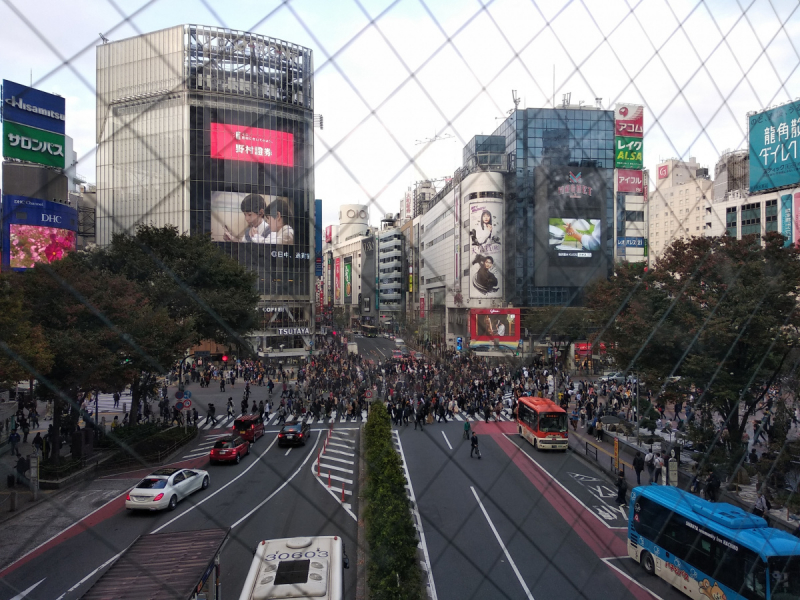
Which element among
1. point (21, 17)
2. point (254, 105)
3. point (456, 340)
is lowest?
point (456, 340)

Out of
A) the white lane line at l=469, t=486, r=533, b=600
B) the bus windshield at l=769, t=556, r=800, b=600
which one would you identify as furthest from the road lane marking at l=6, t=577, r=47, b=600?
the bus windshield at l=769, t=556, r=800, b=600

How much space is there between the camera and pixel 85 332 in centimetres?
694

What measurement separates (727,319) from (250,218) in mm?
13548

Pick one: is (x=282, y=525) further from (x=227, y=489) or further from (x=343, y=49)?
(x=343, y=49)

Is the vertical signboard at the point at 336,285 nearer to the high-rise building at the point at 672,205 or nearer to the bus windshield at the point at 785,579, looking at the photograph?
the high-rise building at the point at 672,205

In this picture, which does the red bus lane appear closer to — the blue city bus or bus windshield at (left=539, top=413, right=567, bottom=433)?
the blue city bus

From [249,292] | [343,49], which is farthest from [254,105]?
→ [343,49]

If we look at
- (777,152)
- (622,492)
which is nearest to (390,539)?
(622,492)

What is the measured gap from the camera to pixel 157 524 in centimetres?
541

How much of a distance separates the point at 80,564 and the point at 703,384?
668 cm

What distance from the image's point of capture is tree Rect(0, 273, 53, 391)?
5246 millimetres

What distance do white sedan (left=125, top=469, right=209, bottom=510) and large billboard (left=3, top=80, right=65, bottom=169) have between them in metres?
9.26

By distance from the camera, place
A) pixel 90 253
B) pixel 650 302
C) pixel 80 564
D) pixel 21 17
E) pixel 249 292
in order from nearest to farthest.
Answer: pixel 21 17, pixel 80 564, pixel 650 302, pixel 90 253, pixel 249 292

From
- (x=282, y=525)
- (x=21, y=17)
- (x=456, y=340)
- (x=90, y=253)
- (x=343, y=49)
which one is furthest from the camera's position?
(x=456, y=340)
